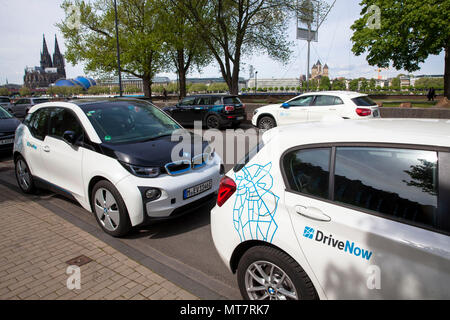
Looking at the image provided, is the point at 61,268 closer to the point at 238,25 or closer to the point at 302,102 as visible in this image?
the point at 302,102

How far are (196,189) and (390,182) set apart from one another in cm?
253

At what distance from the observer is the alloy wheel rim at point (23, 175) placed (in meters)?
5.40

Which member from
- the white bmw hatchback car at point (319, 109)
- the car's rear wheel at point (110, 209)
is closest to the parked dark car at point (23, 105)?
the white bmw hatchback car at point (319, 109)

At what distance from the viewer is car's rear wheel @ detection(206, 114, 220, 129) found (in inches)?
542

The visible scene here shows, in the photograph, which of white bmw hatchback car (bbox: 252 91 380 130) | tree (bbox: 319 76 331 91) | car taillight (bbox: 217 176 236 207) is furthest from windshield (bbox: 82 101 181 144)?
tree (bbox: 319 76 331 91)

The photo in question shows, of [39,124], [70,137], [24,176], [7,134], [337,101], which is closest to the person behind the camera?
[70,137]

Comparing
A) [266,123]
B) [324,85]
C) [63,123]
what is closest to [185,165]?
[63,123]

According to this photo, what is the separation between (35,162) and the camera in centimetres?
500

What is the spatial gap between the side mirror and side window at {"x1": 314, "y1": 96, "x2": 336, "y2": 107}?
28.4 feet

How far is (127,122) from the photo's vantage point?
4539 mm

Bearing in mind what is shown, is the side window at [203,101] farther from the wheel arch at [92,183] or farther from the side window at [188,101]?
the wheel arch at [92,183]

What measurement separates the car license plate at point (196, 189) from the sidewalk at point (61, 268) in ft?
3.28

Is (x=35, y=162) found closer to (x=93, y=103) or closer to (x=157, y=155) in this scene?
(x=93, y=103)
